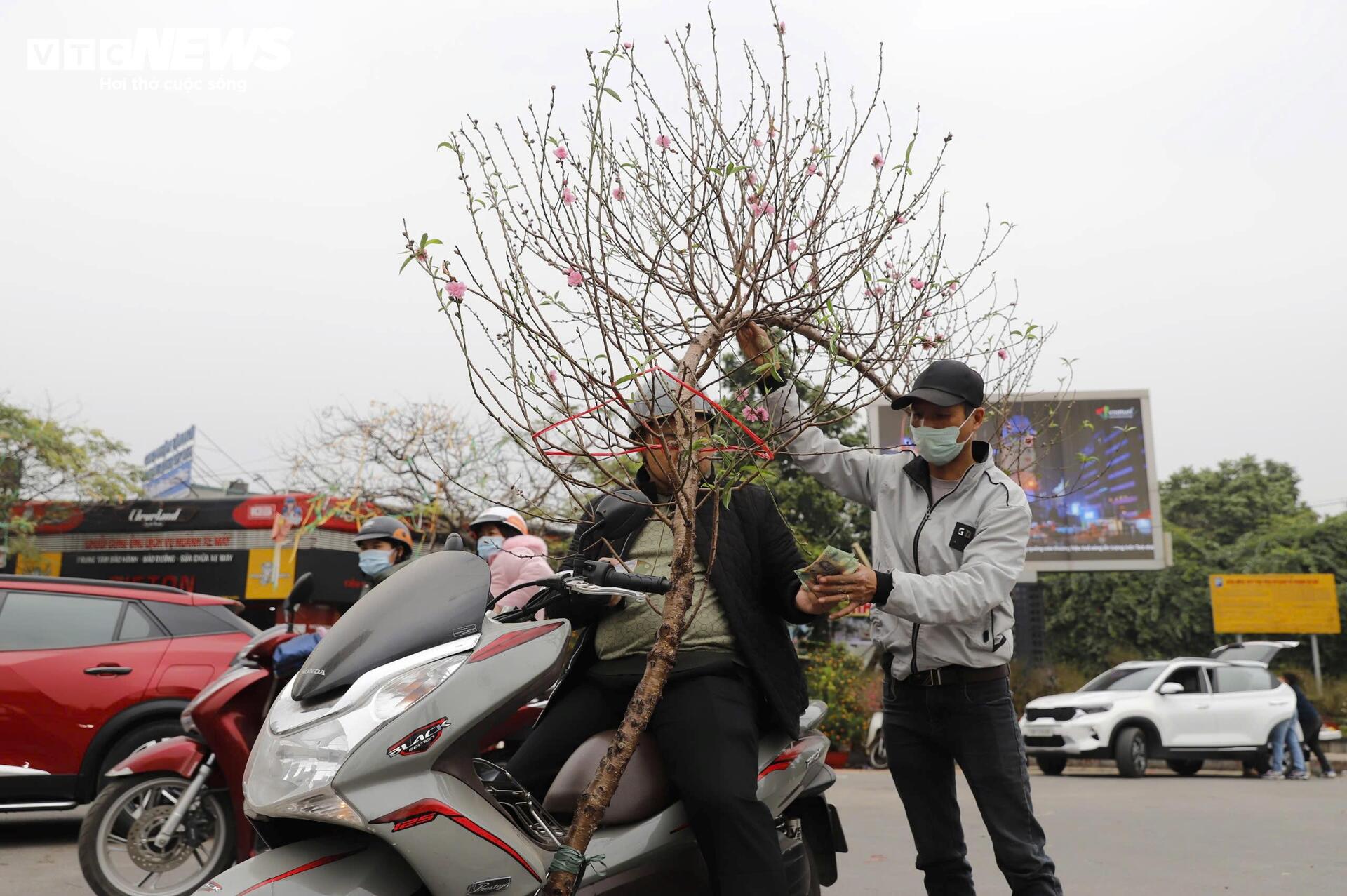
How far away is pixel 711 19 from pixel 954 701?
259 cm

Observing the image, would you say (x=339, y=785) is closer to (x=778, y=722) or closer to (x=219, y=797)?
(x=778, y=722)

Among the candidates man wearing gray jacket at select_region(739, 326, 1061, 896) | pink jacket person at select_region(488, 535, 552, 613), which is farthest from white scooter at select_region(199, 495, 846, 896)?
pink jacket person at select_region(488, 535, 552, 613)

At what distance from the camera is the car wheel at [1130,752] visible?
49.8ft

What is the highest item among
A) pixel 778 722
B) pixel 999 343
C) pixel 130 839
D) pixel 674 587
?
pixel 999 343

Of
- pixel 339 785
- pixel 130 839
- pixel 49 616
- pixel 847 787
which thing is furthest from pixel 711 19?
pixel 847 787

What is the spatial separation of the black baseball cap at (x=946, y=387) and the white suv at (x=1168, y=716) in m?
12.9

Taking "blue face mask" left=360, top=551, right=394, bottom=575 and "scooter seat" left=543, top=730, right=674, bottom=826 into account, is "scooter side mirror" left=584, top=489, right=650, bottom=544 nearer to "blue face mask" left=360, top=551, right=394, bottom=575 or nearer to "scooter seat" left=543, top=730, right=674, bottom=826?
"scooter seat" left=543, top=730, right=674, bottom=826

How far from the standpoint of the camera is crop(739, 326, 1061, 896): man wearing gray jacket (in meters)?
3.34

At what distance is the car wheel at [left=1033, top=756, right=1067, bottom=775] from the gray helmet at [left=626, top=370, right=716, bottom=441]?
48.8 ft

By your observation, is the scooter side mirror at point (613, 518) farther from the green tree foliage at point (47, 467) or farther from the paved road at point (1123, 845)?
the green tree foliage at point (47, 467)

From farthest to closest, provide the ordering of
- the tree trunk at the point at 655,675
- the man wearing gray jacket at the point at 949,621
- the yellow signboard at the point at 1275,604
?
the yellow signboard at the point at 1275,604, the man wearing gray jacket at the point at 949,621, the tree trunk at the point at 655,675

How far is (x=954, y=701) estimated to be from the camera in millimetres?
3486

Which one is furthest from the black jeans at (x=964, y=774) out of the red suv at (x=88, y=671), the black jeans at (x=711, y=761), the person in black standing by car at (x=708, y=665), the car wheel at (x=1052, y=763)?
the car wheel at (x=1052, y=763)

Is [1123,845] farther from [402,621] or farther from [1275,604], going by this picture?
[1275,604]
